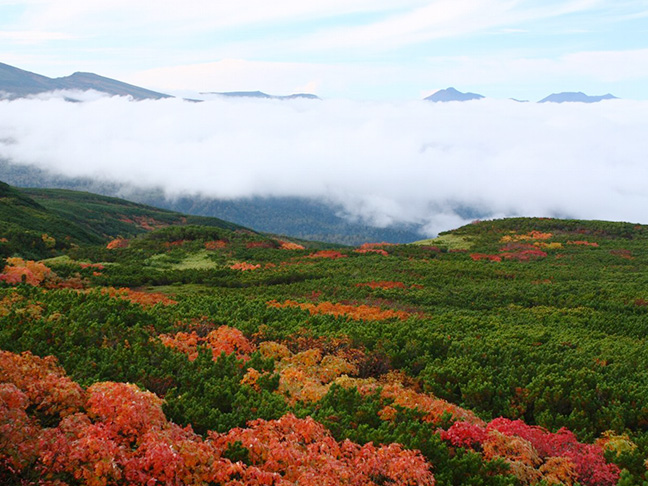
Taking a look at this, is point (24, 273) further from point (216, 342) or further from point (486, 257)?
point (486, 257)

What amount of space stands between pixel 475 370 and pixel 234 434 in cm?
640

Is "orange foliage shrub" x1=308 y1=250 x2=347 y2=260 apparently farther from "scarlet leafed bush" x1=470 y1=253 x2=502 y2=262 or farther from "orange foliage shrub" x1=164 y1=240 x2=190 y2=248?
"scarlet leafed bush" x1=470 y1=253 x2=502 y2=262

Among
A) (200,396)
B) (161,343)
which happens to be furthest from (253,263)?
(200,396)

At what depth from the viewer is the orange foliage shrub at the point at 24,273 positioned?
18061 mm

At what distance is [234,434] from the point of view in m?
7.71

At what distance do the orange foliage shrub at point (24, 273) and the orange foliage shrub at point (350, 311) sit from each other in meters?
8.90

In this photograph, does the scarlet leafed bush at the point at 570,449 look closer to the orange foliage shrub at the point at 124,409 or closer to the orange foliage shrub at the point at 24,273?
the orange foliage shrub at the point at 124,409

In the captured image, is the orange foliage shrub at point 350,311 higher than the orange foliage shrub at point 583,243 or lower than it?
higher

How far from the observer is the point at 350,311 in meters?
18.6

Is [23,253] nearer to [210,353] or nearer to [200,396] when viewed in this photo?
[210,353]

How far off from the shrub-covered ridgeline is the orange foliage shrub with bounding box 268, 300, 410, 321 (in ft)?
0.52

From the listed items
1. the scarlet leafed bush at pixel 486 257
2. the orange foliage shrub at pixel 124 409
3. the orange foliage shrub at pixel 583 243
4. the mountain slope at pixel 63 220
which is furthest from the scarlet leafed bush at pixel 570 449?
the orange foliage shrub at pixel 583 243

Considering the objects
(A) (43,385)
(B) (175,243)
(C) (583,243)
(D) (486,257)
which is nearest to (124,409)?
(A) (43,385)

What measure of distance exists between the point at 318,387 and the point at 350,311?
8.38 metres
